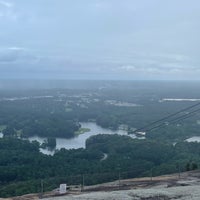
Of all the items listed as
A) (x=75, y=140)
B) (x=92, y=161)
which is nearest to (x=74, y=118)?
(x=75, y=140)

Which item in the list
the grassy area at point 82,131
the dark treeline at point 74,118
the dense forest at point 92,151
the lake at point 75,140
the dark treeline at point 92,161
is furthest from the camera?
the grassy area at point 82,131

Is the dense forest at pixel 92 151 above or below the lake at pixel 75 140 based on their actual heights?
above

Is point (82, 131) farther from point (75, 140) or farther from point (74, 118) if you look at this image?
point (74, 118)

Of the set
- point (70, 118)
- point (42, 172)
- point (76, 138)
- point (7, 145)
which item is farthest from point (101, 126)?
point (42, 172)

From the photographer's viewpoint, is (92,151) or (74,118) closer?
(92,151)

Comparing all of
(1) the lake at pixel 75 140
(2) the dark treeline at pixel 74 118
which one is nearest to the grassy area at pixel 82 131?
(2) the dark treeline at pixel 74 118

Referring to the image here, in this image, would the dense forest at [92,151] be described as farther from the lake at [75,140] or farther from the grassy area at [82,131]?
the lake at [75,140]

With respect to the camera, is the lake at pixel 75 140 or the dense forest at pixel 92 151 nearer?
the dense forest at pixel 92 151

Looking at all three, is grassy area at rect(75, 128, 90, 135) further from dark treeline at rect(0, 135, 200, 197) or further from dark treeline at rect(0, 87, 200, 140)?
dark treeline at rect(0, 135, 200, 197)

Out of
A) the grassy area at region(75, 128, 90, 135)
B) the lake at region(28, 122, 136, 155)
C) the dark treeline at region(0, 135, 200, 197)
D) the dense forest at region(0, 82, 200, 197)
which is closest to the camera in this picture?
the dark treeline at region(0, 135, 200, 197)

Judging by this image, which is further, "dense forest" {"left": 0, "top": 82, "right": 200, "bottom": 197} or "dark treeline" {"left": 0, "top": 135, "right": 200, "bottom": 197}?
"dense forest" {"left": 0, "top": 82, "right": 200, "bottom": 197}

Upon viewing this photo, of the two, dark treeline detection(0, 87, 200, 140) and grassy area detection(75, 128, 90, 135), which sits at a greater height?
dark treeline detection(0, 87, 200, 140)

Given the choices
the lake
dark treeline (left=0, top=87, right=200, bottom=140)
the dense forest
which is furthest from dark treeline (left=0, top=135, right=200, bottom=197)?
dark treeline (left=0, top=87, right=200, bottom=140)
